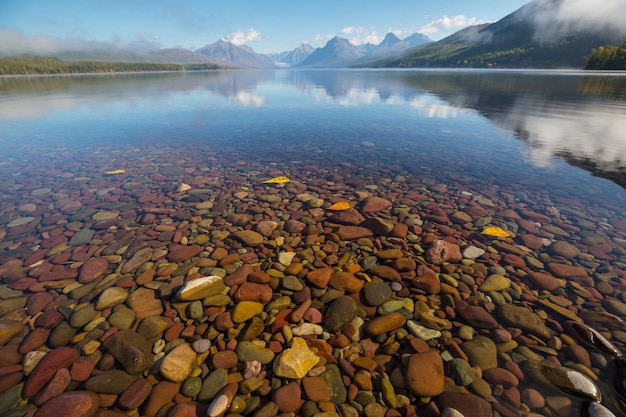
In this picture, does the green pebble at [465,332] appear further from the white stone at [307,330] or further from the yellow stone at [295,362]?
the yellow stone at [295,362]

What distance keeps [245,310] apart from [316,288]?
1754mm

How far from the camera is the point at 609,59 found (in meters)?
132

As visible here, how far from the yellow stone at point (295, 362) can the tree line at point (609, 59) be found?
628ft

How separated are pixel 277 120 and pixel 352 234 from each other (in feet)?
78.5

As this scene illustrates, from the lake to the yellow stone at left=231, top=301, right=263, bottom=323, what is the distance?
34 millimetres

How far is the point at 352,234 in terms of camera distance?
29.6 ft

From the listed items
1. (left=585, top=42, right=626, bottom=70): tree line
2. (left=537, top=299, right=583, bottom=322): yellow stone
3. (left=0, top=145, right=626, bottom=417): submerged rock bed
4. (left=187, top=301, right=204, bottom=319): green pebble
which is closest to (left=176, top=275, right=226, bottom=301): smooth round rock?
(left=0, top=145, right=626, bottom=417): submerged rock bed

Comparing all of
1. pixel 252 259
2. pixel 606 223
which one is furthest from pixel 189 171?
pixel 606 223

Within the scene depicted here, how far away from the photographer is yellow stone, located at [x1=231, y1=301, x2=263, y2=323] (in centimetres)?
596

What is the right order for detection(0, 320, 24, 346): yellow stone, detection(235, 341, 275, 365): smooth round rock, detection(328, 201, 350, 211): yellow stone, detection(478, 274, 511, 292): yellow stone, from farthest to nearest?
detection(328, 201, 350, 211): yellow stone
detection(478, 274, 511, 292): yellow stone
detection(0, 320, 24, 346): yellow stone
detection(235, 341, 275, 365): smooth round rock

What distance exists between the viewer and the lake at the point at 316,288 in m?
4.61

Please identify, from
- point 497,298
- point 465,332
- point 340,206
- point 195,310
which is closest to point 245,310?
point 195,310

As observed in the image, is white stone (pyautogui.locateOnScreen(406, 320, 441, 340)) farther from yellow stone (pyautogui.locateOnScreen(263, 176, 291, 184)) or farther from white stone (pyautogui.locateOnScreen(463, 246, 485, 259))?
yellow stone (pyautogui.locateOnScreen(263, 176, 291, 184))

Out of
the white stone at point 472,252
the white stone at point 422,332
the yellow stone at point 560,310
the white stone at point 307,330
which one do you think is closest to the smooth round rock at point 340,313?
the white stone at point 307,330
